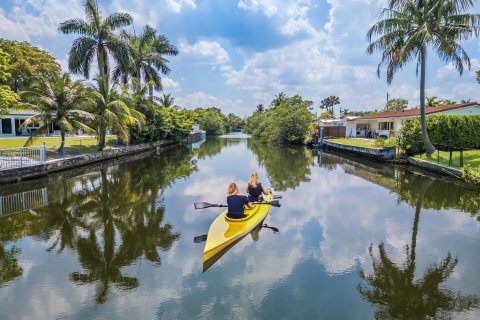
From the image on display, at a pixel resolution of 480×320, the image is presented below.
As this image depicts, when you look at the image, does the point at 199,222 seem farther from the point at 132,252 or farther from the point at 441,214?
the point at 441,214

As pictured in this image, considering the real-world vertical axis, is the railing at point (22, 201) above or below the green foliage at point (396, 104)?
below

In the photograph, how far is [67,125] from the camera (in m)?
22.3

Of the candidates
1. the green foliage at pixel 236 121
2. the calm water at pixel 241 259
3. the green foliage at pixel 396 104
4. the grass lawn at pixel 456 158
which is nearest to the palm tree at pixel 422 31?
the grass lawn at pixel 456 158

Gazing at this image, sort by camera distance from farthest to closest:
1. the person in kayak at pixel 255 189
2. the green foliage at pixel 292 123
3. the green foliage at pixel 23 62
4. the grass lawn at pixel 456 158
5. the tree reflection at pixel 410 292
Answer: the green foliage at pixel 292 123 → the green foliage at pixel 23 62 → the grass lawn at pixel 456 158 → the person in kayak at pixel 255 189 → the tree reflection at pixel 410 292

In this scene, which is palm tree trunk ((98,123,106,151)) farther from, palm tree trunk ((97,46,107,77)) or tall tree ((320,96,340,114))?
tall tree ((320,96,340,114))

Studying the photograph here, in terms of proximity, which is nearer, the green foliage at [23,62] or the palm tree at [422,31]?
the palm tree at [422,31]

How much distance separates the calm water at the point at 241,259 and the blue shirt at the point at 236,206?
32.3 inches

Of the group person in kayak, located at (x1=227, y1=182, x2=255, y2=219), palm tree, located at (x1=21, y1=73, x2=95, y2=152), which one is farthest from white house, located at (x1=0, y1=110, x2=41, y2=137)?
person in kayak, located at (x1=227, y1=182, x2=255, y2=219)

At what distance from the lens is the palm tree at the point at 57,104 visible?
72.6 ft

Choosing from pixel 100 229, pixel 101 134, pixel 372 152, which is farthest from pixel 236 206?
pixel 372 152

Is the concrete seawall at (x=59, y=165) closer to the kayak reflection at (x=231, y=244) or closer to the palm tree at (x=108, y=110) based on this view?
the palm tree at (x=108, y=110)

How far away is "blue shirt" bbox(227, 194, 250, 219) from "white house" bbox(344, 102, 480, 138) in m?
32.4

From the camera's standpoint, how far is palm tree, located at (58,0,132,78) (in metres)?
29.7

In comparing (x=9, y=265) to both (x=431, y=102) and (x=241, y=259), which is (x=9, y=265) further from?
(x=431, y=102)
